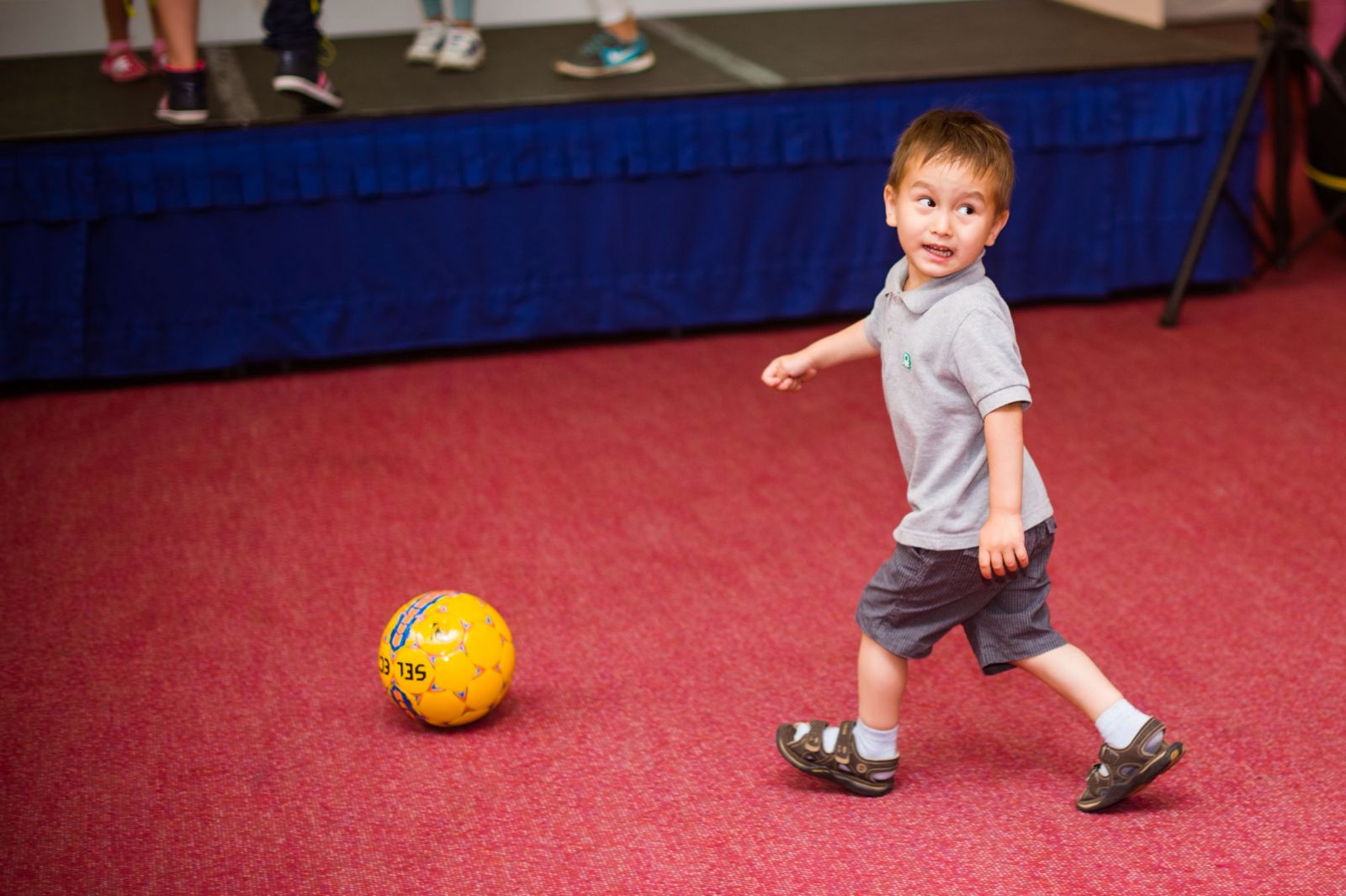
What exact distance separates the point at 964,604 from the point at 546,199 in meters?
2.16

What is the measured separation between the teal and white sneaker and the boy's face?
2.33 meters

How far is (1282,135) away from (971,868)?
2.90 m

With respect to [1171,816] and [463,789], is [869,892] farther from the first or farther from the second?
[463,789]

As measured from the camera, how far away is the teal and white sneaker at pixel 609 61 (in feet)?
12.3

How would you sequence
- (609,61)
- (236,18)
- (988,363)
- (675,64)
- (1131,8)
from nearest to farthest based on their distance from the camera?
(988,363) < (609,61) < (675,64) < (236,18) < (1131,8)

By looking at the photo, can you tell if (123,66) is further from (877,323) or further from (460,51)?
(877,323)

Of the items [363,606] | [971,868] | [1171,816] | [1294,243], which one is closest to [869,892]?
[971,868]

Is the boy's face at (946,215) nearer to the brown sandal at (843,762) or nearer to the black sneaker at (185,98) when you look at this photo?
the brown sandal at (843,762)

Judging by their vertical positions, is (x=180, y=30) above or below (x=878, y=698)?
above

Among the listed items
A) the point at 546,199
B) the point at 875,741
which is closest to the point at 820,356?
the point at 875,741

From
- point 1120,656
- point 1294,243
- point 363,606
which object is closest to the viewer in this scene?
point 1120,656

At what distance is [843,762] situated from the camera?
173cm

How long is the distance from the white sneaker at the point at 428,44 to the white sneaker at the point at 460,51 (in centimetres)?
8

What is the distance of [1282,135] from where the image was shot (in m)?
3.78
